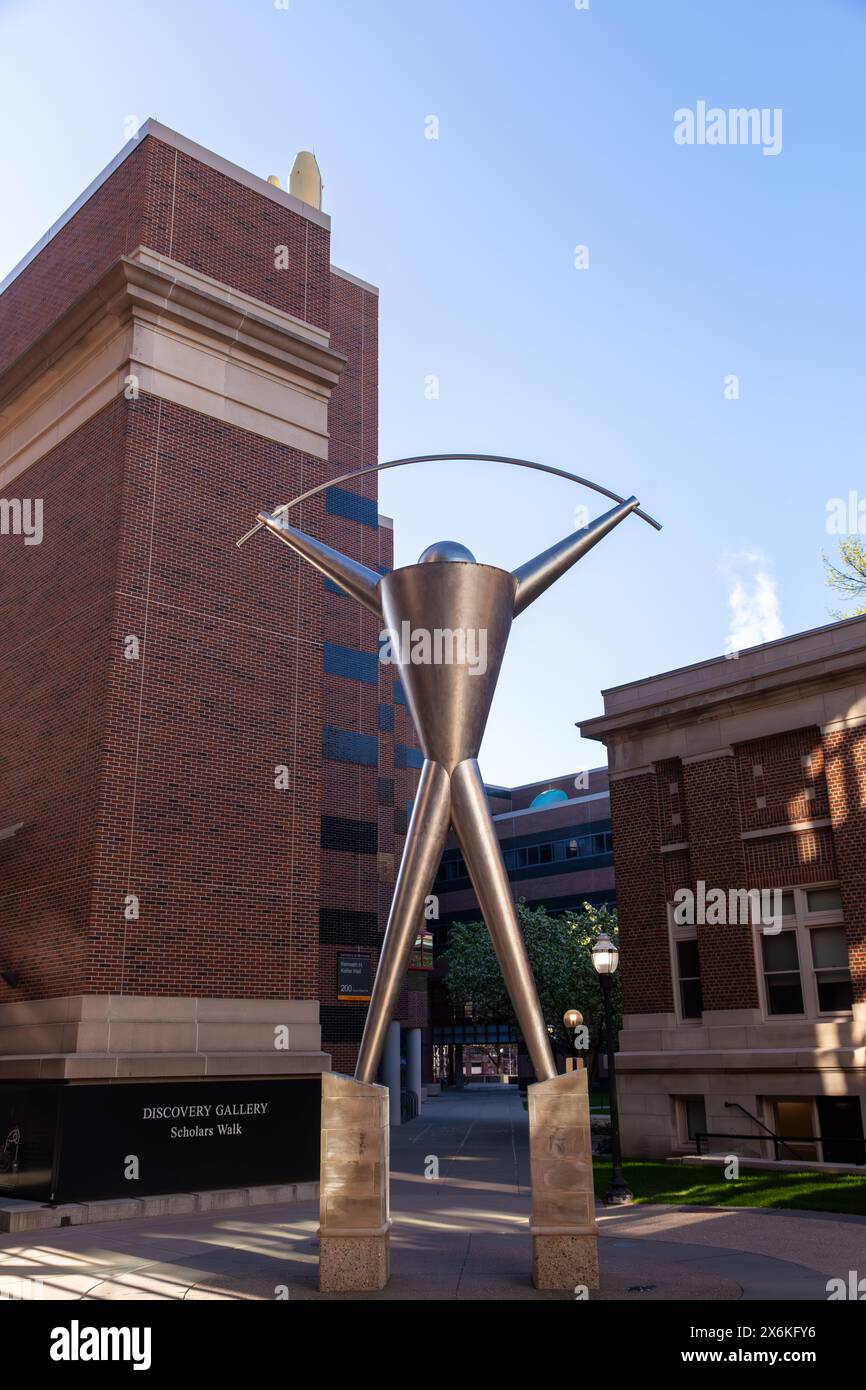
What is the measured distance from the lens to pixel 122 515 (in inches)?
719

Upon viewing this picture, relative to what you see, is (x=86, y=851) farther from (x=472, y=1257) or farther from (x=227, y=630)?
(x=472, y=1257)

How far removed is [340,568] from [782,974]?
15131 mm

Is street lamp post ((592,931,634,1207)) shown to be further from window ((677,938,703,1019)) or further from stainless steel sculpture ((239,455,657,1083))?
stainless steel sculpture ((239,455,657,1083))

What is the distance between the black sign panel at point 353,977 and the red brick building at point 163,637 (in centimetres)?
1460

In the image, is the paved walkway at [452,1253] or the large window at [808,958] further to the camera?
the large window at [808,958]

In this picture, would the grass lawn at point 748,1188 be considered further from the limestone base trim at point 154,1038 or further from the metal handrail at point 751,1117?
the limestone base trim at point 154,1038

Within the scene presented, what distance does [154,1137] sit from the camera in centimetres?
1612

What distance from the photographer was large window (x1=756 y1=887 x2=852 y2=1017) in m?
21.3

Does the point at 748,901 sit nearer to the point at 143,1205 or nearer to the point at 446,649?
the point at 143,1205

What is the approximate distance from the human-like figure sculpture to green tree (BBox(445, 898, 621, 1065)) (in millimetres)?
36697

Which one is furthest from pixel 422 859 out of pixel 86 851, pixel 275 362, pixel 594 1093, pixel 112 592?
pixel 594 1093

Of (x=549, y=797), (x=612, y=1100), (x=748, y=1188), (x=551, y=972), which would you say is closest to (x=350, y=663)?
(x=551, y=972)

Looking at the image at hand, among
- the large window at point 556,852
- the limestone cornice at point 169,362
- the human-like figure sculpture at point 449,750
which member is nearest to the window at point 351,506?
the limestone cornice at point 169,362

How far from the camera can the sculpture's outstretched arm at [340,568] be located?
1098cm
